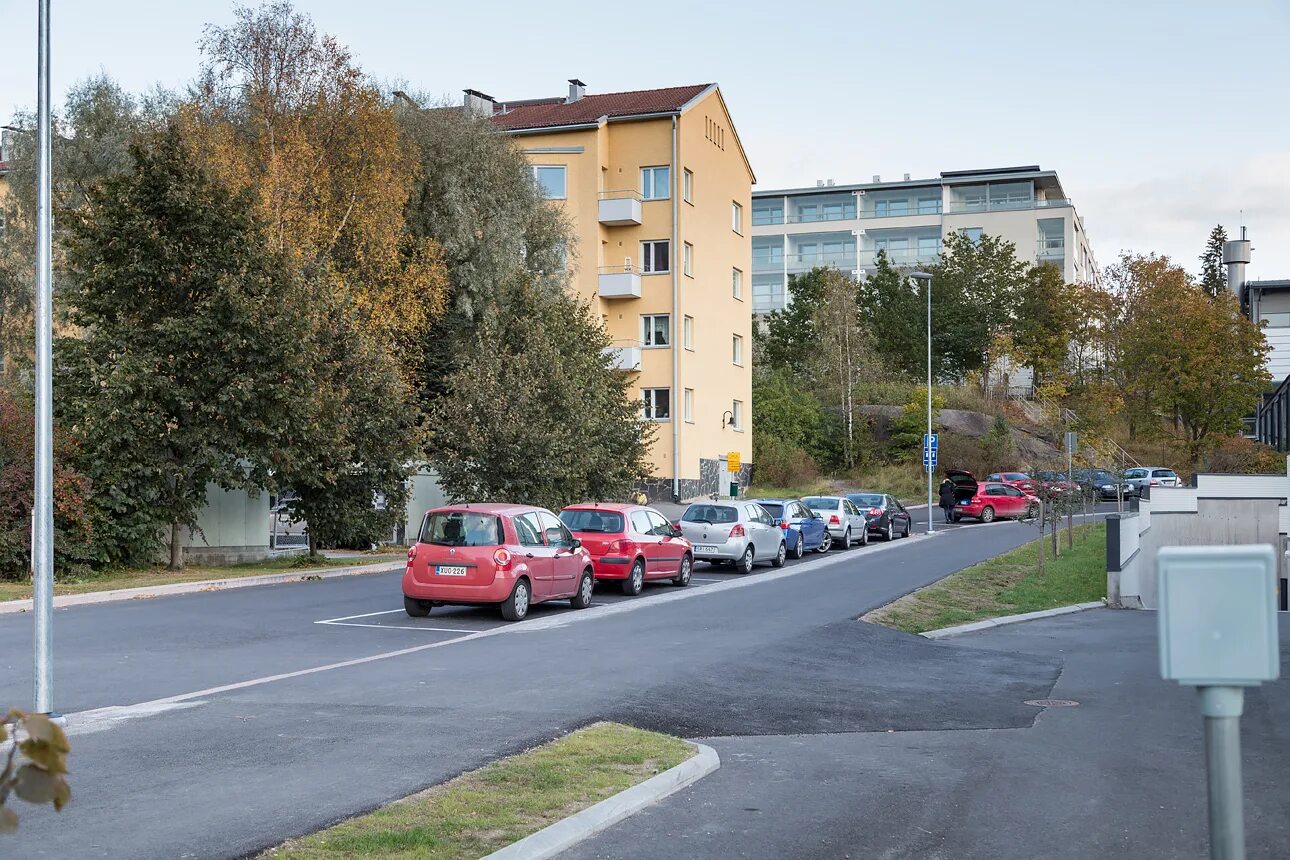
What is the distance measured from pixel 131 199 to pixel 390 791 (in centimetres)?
2150

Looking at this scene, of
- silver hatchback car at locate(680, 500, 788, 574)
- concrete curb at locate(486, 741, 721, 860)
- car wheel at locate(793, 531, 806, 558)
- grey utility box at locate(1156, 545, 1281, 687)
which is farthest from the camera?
car wheel at locate(793, 531, 806, 558)

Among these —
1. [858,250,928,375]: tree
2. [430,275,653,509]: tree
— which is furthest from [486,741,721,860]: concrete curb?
[858,250,928,375]: tree

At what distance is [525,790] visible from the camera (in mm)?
7812

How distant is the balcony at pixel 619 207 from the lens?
5309 centimetres

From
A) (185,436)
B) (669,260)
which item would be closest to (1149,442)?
(669,260)

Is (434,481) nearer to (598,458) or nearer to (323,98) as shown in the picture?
(598,458)

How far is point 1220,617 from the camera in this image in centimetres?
318

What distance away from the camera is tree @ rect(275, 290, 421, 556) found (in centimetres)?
2808

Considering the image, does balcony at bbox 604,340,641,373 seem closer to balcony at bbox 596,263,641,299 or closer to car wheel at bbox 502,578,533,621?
balcony at bbox 596,263,641,299

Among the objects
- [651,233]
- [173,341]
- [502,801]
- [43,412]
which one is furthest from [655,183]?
[502,801]

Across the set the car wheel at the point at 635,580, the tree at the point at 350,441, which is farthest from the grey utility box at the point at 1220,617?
the tree at the point at 350,441

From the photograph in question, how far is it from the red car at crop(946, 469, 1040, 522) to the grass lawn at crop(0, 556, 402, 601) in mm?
27795

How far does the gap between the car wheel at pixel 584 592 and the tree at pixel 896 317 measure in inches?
2303

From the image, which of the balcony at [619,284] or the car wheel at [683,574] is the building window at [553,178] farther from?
the car wheel at [683,574]
